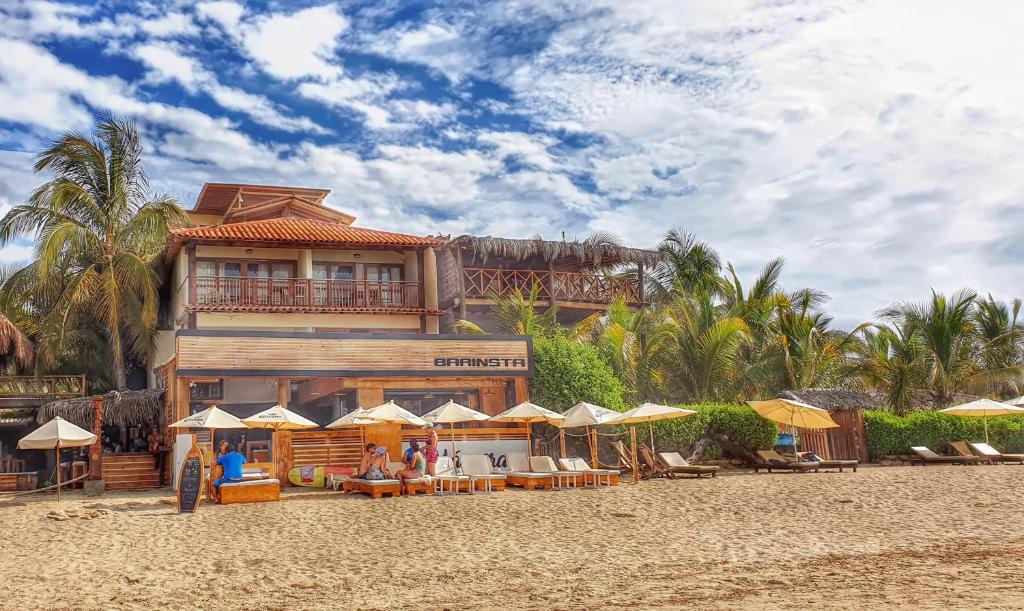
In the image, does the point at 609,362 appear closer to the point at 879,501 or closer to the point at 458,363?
the point at 458,363

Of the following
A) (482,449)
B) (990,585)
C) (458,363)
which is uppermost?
(458,363)

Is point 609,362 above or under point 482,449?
above

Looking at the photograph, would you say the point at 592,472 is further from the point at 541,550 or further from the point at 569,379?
the point at 541,550

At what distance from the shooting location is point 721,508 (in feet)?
Result: 45.7

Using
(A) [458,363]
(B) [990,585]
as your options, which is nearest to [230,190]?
(A) [458,363]

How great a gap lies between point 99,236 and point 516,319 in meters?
11.2

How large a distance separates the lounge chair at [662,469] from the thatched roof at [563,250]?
9159 mm

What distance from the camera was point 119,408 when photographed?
2102 cm

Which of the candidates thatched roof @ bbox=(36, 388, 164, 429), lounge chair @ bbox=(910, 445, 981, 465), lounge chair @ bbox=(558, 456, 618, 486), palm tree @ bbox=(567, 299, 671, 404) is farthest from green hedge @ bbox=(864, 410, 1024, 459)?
thatched roof @ bbox=(36, 388, 164, 429)

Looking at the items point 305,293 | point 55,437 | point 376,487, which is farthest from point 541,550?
point 305,293

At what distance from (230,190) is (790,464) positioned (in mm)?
19150

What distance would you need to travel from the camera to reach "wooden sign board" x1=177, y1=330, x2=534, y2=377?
711 inches

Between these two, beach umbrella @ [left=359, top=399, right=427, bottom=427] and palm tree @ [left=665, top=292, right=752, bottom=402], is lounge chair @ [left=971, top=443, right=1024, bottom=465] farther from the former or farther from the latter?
beach umbrella @ [left=359, top=399, right=427, bottom=427]

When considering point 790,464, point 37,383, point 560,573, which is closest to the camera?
point 560,573
